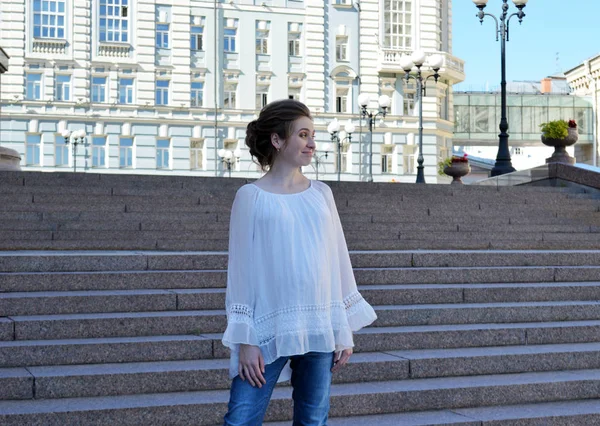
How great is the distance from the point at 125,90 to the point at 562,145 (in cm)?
3270

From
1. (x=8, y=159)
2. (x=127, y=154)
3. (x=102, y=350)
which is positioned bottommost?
(x=102, y=350)

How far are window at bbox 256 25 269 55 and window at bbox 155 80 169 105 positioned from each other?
18.2ft

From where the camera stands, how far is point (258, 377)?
4.02 metres

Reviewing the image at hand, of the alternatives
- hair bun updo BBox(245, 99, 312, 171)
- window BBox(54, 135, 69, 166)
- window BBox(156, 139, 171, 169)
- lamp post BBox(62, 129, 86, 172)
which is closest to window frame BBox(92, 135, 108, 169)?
lamp post BBox(62, 129, 86, 172)

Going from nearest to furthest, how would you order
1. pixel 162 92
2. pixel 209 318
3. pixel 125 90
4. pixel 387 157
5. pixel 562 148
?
pixel 209 318 < pixel 562 148 < pixel 125 90 < pixel 162 92 < pixel 387 157

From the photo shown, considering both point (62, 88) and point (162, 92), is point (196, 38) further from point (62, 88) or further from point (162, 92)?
point (62, 88)

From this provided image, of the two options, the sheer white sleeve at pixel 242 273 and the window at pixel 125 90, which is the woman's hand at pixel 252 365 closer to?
the sheer white sleeve at pixel 242 273

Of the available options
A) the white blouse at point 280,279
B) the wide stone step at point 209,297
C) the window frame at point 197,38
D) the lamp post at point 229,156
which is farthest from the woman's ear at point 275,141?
the window frame at point 197,38

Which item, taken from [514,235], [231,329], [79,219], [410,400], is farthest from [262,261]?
[514,235]

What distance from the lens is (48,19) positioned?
49.0m

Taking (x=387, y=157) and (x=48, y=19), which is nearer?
(x=48, y=19)

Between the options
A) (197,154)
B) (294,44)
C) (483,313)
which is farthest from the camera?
(294,44)

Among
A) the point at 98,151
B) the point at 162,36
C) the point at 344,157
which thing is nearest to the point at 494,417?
the point at 98,151

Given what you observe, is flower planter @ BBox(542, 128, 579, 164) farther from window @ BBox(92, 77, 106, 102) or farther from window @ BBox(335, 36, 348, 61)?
window @ BBox(335, 36, 348, 61)
